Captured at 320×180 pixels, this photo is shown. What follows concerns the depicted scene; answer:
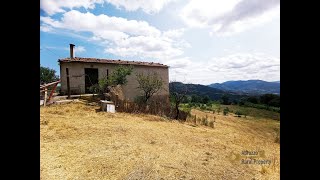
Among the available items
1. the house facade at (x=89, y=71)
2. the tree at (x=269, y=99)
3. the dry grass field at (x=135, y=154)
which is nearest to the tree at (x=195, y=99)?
the house facade at (x=89, y=71)

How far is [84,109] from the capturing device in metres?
13.4

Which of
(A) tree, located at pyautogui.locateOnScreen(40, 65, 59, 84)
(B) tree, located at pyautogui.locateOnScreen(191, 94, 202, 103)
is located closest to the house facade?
(B) tree, located at pyautogui.locateOnScreen(191, 94, 202, 103)

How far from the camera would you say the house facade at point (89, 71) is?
18.5 metres

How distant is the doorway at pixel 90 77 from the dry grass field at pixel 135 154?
355 inches

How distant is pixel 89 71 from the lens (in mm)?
19891

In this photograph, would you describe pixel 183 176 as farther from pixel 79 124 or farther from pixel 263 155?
pixel 79 124

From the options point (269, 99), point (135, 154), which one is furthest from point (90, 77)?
point (269, 99)

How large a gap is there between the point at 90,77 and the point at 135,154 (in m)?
14.7

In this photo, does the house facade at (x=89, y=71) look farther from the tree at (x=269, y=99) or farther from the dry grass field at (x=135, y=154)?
the tree at (x=269, y=99)

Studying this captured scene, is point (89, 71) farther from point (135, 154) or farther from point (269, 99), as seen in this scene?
point (269, 99)

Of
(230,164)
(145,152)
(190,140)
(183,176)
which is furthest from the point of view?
(190,140)
